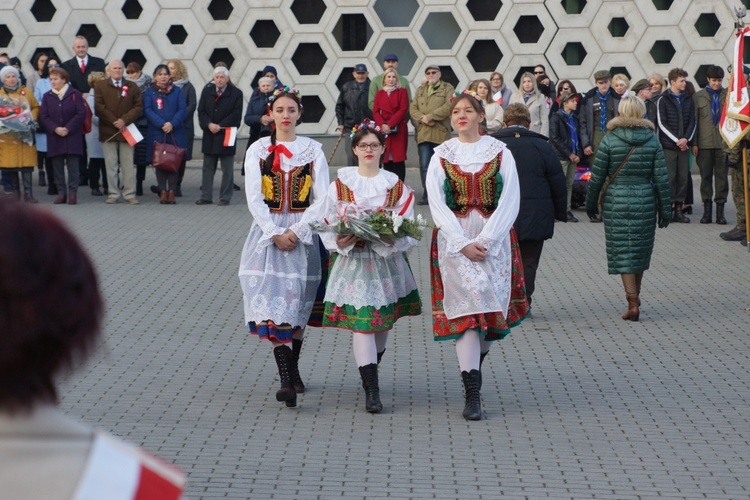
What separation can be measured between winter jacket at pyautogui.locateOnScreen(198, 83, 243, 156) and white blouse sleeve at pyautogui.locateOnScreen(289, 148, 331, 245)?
31.4 feet

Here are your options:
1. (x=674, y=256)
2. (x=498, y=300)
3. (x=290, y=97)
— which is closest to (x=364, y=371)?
(x=498, y=300)

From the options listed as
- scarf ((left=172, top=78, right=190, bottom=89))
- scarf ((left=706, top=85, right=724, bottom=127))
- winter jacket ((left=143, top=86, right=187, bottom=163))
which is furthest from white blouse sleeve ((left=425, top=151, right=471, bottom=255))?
scarf ((left=172, top=78, right=190, bottom=89))

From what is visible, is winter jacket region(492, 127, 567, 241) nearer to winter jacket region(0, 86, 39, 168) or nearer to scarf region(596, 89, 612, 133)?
scarf region(596, 89, 612, 133)

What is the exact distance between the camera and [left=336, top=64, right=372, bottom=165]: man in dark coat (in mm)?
17125

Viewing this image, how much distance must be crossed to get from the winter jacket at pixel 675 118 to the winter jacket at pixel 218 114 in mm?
5428

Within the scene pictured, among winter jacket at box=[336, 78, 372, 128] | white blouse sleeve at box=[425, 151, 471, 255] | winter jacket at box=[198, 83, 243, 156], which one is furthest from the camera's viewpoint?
winter jacket at box=[336, 78, 372, 128]

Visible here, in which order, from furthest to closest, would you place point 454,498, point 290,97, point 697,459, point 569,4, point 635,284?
point 569,4 < point 635,284 < point 290,97 < point 697,459 < point 454,498

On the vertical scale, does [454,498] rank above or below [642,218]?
below

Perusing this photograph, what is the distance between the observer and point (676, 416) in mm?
6691

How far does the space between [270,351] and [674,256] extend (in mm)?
5747

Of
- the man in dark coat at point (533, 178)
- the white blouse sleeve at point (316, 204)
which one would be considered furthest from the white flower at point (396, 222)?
the man in dark coat at point (533, 178)

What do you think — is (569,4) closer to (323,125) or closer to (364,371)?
(323,125)

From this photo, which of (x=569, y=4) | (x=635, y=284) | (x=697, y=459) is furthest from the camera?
(x=569, y=4)

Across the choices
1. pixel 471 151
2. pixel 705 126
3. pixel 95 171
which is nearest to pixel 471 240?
pixel 471 151
